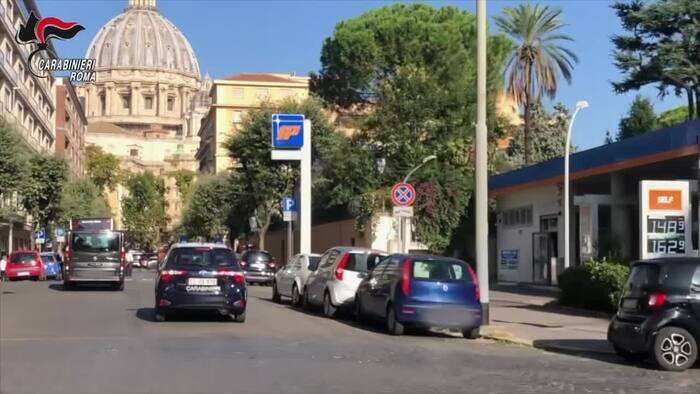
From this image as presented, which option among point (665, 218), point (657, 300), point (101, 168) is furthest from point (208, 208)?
point (657, 300)

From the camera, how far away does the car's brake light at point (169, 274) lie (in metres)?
17.7

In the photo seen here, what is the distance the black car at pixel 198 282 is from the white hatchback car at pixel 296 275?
5507mm

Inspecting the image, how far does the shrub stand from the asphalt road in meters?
6.06

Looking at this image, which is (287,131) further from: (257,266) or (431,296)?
(431,296)

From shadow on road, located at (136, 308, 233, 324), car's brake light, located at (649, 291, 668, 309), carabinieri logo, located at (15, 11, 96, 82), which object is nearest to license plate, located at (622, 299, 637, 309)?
car's brake light, located at (649, 291, 668, 309)

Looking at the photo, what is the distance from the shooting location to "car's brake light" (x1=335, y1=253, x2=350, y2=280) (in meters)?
20.5

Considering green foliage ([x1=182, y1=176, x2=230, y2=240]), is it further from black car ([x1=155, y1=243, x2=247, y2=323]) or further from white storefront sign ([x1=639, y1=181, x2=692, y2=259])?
white storefront sign ([x1=639, y1=181, x2=692, y2=259])

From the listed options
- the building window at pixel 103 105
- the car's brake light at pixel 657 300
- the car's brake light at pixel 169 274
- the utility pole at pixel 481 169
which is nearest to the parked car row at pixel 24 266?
the car's brake light at pixel 169 274

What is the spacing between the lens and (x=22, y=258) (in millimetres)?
45625

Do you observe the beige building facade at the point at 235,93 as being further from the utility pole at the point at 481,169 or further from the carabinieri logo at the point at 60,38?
the utility pole at the point at 481,169

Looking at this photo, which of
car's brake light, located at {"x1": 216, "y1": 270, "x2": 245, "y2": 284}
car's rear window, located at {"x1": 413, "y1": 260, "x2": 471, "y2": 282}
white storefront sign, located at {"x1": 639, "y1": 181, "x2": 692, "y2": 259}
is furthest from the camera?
white storefront sign, located at {"x1": 639, "y1": 181, "x2": 692, "y2": 259}

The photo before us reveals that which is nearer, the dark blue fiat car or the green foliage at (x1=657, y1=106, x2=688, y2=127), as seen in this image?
the dark blue fiat car

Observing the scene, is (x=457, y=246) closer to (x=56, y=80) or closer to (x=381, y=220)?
(x=381, y=220)

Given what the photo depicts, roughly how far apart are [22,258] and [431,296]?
34.4 meters
